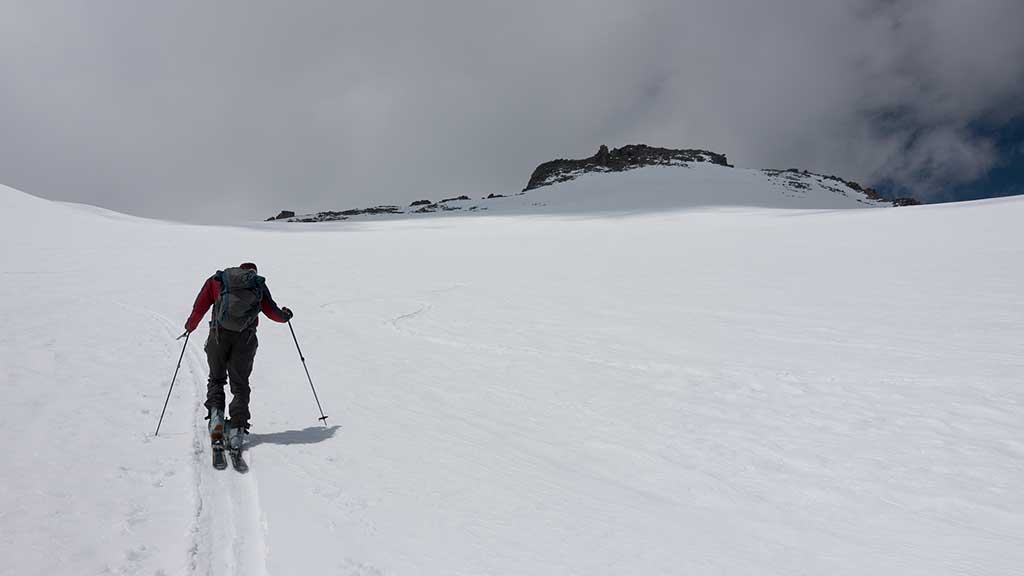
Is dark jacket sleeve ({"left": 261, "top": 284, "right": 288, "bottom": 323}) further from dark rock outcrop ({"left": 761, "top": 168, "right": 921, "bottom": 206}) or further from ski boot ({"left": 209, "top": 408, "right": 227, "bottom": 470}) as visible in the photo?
dark rock outcrop ({"left": 761, "top": 168, "right": 921, "bottom": 206})

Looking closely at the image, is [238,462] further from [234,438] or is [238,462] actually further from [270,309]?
[270,309]

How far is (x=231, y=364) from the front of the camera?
5754mm

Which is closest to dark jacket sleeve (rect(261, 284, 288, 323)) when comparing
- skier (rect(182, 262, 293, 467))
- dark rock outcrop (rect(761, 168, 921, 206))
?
skier (rect(182, 262, 293, 467))

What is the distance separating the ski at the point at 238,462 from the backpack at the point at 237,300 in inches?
51.8

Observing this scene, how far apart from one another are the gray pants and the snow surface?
0.52 meters

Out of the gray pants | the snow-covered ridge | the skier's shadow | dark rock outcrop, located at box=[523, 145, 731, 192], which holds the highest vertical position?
dark rock outcrop, located at box=[523, 145, 731, 192]

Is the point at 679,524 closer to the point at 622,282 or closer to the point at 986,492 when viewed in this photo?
the point at 986,492

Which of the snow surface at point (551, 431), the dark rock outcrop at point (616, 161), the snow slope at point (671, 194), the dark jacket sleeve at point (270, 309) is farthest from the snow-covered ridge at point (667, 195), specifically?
the dark jacket sleeve at point (270, 309)

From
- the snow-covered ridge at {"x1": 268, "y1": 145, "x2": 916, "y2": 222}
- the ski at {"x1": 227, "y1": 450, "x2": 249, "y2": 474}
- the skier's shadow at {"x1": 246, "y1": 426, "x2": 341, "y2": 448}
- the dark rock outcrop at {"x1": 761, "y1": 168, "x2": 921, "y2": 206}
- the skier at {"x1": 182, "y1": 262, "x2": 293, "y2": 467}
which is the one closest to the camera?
the ski at {"x1": 227, "y1": 450, "x2": 249, "y2": 474}

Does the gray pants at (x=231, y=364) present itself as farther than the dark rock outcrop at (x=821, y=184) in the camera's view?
No

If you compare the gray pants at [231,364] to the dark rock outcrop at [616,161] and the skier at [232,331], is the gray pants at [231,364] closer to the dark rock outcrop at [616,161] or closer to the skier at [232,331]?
the skier at [232,331]

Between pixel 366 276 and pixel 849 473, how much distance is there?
15.2 metres

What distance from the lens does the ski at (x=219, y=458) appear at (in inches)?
196

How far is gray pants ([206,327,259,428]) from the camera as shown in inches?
223
